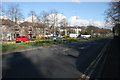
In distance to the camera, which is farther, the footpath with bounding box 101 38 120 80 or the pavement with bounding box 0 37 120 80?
the pavement with bounding box 0 37 120 80

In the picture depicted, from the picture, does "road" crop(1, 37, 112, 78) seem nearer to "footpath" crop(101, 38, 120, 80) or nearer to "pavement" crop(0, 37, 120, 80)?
"pavement" crop(0, 37, 120, 80)

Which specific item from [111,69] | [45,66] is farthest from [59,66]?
[111,69]

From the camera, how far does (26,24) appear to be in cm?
9388

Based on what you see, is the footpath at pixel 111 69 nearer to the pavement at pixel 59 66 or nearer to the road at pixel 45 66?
the pavement at pixel 59 66

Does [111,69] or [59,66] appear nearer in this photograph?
[111,69]

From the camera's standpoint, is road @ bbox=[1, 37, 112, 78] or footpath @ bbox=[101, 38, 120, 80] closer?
footpath @ bbox=[101, 38, 120, 80]

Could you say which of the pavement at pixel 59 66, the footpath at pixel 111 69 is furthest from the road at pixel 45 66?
the footpath at pixel 111 69

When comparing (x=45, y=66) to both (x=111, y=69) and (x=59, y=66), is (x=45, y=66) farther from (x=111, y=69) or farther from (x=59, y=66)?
(x=111, y=69)

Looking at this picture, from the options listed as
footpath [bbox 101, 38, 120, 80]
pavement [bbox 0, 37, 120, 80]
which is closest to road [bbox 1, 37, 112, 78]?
pavement [bbox 0, 37, 120, 80]

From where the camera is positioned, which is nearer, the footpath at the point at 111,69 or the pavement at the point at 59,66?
the footpath at the point at 111,69

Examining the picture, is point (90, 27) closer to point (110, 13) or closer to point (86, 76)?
point (110, 13)

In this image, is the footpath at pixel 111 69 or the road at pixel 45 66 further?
the road at pixel 45 66

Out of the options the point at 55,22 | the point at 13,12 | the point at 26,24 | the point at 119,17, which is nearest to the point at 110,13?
the point at 119,17

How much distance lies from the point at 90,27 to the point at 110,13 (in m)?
69.8
